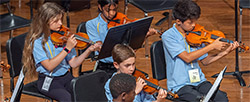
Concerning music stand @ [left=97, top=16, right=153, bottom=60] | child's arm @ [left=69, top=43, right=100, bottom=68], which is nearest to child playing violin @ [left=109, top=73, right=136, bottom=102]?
music stand @ [left=97, top=16, right=153, bottom=60]

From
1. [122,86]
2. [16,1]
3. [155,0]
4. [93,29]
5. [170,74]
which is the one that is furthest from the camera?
[16,1]

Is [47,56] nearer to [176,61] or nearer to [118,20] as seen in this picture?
[118,20]

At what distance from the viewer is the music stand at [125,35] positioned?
128 inches

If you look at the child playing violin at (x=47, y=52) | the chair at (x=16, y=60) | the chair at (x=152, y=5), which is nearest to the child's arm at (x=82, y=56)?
the child playing violin at (x=47, y=52)

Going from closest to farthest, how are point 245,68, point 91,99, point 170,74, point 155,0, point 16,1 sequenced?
point 91,99 → point 170,74 → point 245,68 → point 155,0 → point 16,1

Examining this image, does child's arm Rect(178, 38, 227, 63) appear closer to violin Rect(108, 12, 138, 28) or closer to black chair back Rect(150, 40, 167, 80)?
black chair back Rect(150, 40, 167, 80)

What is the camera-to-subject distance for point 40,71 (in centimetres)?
341

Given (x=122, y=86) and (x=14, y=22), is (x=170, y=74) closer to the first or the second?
(x=122, y=86)

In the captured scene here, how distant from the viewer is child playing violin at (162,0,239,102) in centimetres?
322

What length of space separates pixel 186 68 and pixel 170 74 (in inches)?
5.0

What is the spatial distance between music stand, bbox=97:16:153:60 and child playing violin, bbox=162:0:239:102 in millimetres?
206

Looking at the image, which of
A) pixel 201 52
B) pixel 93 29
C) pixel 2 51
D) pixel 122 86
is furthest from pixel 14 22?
pixel 122 86

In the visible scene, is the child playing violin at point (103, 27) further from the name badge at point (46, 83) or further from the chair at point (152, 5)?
the chair at point (152, 5)

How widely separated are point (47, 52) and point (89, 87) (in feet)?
1.56
